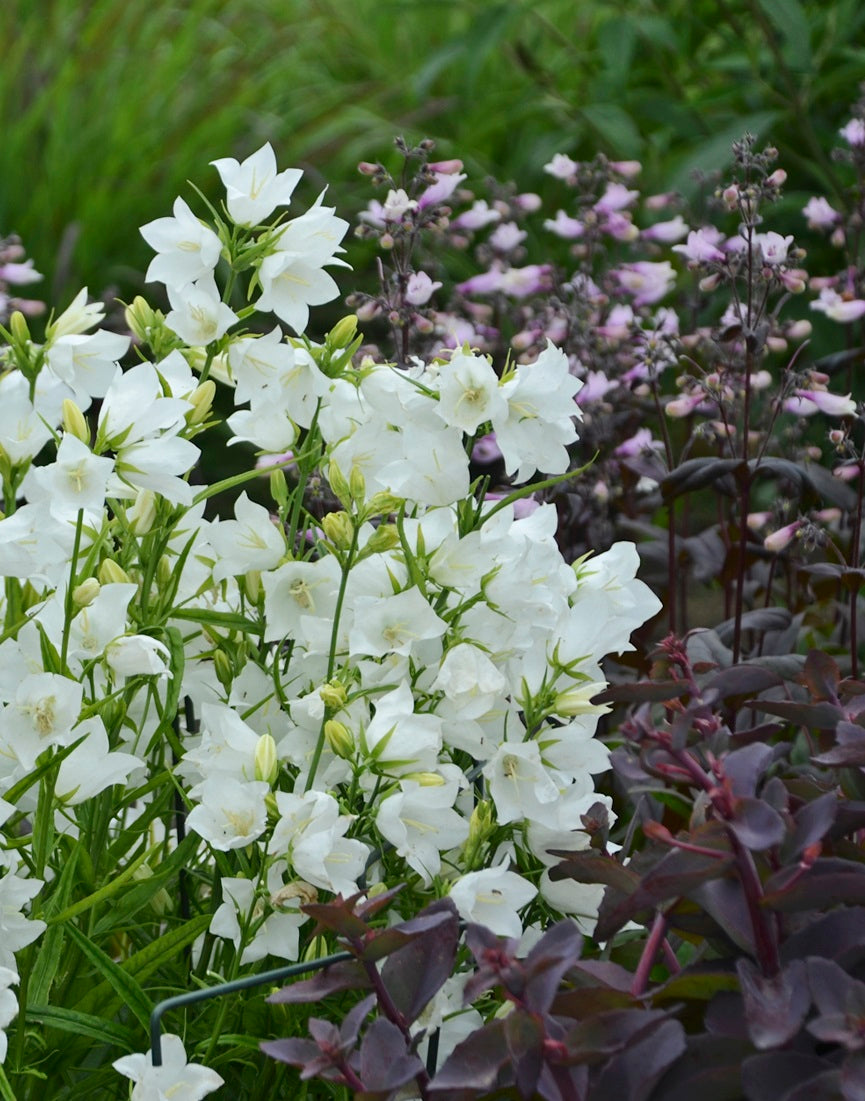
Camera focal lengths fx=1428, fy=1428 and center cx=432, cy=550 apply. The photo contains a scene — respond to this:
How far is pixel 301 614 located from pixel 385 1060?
375mm

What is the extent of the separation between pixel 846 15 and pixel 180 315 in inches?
102

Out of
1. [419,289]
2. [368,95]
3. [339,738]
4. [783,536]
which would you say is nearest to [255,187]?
[339,738]

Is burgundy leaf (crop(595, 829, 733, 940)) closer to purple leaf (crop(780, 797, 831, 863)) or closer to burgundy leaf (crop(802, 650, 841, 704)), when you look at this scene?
purple leaf (crop(780, 797, 831, 863))

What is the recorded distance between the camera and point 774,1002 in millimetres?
732

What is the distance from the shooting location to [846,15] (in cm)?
316

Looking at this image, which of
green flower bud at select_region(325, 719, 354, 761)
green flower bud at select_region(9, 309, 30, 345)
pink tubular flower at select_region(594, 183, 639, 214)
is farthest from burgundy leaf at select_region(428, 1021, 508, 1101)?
pink tubular flower at select_region(594, 183, 639, 214)

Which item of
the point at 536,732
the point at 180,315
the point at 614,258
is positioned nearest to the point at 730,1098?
the point at 536,732

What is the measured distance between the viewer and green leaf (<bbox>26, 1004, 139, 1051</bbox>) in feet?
3.11

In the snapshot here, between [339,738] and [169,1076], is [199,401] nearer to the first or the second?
[339,738]

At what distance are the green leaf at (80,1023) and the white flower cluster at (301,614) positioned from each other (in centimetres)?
4

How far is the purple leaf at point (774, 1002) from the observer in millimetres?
706

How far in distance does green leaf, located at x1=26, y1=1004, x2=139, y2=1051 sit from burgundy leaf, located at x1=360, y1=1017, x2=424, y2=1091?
0.91 ft

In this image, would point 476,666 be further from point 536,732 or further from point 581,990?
point 581,990

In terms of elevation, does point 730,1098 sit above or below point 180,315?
below
